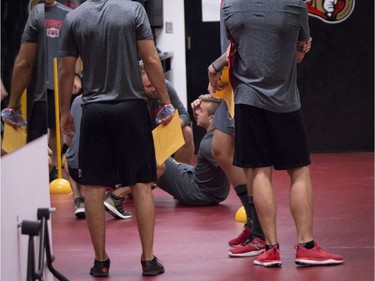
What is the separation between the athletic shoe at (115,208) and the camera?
7441 mm

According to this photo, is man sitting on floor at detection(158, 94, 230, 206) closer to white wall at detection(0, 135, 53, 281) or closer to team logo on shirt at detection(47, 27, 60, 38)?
team logo on shirt at detection(47, 27, 60, 38)

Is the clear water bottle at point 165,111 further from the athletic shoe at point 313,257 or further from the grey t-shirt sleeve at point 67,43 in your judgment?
the athletic shoe at point 313,257

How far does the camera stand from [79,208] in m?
7.69

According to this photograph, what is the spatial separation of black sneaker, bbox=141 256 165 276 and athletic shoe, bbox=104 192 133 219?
6.15ft

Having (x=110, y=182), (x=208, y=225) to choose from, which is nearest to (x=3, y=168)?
(x=110, y=182)

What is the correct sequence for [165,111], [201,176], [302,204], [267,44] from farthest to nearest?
1. [201,176]
2. [165,111]
3. [302,204]
4. [267,44]

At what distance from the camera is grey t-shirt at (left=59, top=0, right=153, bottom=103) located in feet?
17.9

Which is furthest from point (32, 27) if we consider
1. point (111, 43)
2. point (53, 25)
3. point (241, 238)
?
point (53, 25)

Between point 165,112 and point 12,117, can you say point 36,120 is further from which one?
point 165,112

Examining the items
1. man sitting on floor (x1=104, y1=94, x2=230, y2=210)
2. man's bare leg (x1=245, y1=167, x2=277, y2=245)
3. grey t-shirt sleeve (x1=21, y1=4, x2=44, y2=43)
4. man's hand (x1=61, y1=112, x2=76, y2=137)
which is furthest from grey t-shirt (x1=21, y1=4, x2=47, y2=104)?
man sitting on floor (x1=104, y1=94, x2=230, y2=210)

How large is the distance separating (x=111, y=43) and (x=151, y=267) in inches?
48.2

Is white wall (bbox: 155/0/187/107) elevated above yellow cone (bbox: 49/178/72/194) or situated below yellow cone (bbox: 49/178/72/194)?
Result: above

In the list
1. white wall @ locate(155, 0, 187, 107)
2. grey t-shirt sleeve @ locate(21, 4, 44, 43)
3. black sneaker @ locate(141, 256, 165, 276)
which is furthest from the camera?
white wall @ locate(155, 0, 187, 107)

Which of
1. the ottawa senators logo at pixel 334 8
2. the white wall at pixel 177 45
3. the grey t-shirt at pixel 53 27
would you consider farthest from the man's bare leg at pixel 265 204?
the white wall at pixel 177 45
